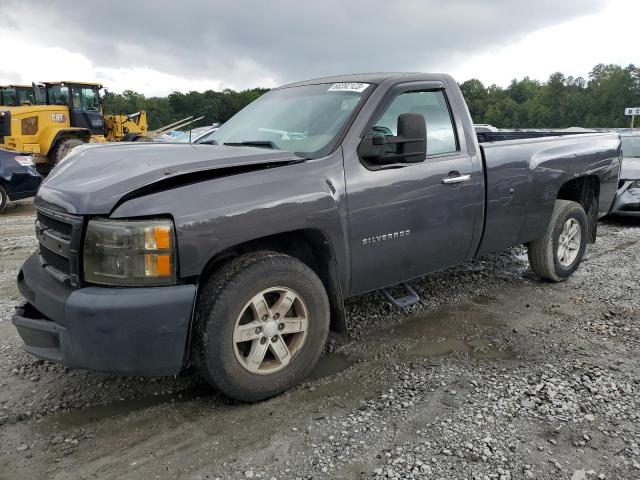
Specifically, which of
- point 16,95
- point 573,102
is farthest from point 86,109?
point 573,102

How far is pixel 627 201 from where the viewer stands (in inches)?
326

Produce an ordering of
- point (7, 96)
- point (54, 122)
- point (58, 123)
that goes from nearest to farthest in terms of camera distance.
→ 1. point (54, 122)
2. point (58, 123)
3. point (7, 96)

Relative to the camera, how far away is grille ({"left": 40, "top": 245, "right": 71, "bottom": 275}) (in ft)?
8.77

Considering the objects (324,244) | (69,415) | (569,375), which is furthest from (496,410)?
(69,415)

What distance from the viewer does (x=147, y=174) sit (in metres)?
2.59

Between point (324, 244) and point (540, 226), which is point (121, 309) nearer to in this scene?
A: point (324, 244)

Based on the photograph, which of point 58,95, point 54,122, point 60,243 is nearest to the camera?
point 60,243

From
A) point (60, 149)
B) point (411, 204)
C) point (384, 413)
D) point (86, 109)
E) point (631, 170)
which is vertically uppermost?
point (86, 109)

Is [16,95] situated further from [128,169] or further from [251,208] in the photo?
A: [251,208]

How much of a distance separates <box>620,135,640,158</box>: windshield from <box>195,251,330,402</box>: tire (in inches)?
348

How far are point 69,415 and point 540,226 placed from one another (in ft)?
13.3

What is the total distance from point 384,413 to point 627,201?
7.35 meters

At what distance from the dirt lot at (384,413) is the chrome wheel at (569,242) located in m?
1.01

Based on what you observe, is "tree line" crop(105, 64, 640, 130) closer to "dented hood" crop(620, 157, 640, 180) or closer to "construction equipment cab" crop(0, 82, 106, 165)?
"construction equipment cab" crop(0, 82, 106, 165)
